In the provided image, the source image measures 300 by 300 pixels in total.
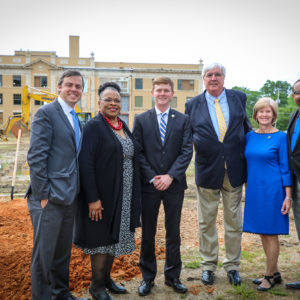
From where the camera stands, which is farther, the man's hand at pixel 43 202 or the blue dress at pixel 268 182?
the blue dress at pixel 268 182

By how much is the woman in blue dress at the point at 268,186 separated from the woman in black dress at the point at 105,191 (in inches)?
56.5

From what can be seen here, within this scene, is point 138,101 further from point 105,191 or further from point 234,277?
point 105,191

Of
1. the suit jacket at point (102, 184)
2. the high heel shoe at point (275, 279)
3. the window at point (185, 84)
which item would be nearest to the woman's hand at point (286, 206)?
the high heel shoe at point (275, 279)

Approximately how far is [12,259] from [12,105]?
43.1 metres

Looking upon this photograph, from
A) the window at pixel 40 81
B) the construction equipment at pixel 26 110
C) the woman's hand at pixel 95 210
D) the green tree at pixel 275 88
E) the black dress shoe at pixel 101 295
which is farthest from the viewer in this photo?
the green tree at pixel 275 88

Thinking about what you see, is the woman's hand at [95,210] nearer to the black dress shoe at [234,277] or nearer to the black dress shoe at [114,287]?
the black dress shoe at [114,287]

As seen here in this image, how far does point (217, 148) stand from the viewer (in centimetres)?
388

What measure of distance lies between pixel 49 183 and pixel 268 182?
97.6 inches

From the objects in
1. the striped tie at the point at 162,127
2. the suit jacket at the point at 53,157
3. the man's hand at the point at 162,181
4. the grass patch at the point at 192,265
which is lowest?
the grass patch at the point at 192,265

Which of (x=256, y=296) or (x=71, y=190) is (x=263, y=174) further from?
(x=71, y=190)

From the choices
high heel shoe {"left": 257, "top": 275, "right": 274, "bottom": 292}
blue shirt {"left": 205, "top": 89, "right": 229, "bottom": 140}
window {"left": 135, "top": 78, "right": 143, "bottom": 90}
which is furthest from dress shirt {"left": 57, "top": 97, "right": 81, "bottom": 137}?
window {"left": 135, "top": 78, "right": 143, "bottom": 90}

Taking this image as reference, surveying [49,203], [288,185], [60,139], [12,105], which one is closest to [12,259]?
[49,203]

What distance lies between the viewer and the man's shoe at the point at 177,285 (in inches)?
145

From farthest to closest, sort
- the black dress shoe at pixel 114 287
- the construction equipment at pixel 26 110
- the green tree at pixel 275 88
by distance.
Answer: the green tree at pixel 275 88
the construction equipment at pixel 26 110
the black dress shoe at pixel 114 287
